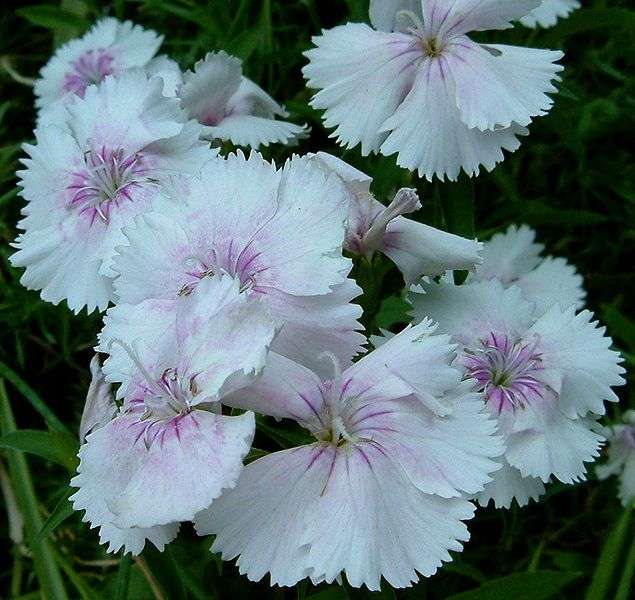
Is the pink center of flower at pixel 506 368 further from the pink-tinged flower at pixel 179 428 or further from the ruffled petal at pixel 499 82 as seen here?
the pink-tinged flower at pixel 179 428

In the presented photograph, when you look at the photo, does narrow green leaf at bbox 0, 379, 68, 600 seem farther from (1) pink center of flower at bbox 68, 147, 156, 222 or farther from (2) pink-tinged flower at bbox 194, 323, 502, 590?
(2) pink-tinged flower at bbox 194, 323, 502, 590

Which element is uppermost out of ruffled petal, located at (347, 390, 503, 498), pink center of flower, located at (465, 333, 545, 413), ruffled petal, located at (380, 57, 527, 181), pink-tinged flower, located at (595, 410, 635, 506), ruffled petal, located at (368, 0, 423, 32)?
ruffled petal, located at (368, 0, 423, 32)

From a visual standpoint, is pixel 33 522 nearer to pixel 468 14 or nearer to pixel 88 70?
pixel 88 70

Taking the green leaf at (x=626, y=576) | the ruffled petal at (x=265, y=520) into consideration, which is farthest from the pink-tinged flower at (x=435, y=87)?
the green leaf at (x=626, y=576)

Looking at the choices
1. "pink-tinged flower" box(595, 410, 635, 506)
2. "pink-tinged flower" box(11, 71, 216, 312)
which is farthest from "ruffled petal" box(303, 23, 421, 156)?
"pink-tinged flower" box(595, 410, 635, 506)

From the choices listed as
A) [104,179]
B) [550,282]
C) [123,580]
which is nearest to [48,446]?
[123,580]

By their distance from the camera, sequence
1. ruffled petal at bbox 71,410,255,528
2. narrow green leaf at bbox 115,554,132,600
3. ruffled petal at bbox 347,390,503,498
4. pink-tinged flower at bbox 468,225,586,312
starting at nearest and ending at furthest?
ruffled petal at bbox 71,410,255,528
ruffled petal at bbox 347,390,503,498
narrow green leaf at bbox 115,554,132,600
pink-tinged flower at bbox 468,225,586,312

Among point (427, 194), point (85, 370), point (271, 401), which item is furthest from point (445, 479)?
point (85, 370)
